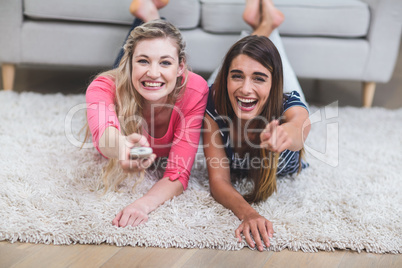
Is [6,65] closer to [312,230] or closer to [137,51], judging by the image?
[137,51]

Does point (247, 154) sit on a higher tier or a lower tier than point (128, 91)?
lower

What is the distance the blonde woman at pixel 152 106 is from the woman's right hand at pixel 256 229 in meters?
0.24

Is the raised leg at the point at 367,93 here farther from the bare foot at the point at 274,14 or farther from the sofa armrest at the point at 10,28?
the sofa armrest at the point at 10,28

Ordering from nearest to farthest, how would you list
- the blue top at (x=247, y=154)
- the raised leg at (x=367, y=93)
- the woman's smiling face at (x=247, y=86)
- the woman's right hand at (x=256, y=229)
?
1. the woman's right hand at (x=256, y=229)
2. the woman's smiling face at (x=247, y=86)
3. the blue top at (x=247, y=154)
4. the raised leg at (x=367, y=93)

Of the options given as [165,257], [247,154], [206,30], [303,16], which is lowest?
[165,257]

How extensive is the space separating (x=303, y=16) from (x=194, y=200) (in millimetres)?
1111

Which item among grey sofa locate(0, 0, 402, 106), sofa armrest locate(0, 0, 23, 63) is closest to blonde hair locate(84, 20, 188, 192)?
grey sofa locate(0, 0, 402, 106)

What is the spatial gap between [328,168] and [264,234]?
1.74 feet

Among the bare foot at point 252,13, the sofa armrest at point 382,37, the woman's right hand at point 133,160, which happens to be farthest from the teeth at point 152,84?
the sofa armrest at point 382,37

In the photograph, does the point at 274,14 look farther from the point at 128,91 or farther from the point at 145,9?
the point at 128,91

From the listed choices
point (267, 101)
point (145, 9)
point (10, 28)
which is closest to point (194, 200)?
point (267, 101)

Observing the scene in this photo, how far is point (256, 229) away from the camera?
1135mm

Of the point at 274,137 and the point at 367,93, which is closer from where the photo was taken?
the point at 274,137

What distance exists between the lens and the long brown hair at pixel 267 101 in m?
1.25
